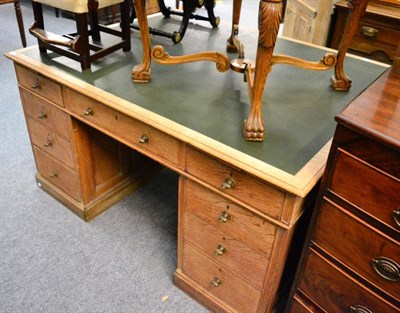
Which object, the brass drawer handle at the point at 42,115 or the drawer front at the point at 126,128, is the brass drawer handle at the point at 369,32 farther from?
the brass drawer handle at the point at 42,115

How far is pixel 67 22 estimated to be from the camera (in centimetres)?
433

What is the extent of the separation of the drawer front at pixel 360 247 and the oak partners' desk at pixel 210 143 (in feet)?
0.28

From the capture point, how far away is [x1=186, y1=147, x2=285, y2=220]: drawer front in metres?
1.03

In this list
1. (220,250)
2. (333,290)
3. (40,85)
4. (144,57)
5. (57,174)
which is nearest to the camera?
(333,290)

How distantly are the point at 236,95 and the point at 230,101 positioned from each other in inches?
2.4

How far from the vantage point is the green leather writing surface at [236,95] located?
112 centimetres

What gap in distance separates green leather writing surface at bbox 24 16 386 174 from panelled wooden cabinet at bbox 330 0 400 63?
1.28ft

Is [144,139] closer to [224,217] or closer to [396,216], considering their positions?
[224,217]

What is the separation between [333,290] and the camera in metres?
1.04

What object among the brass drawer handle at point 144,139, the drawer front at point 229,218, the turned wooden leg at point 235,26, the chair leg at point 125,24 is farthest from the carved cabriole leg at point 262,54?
the chair leg at point 125,24

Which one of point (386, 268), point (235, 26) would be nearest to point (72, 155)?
point (235, 26)

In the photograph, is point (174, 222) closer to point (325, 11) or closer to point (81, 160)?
point (81, 160)

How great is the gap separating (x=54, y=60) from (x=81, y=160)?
0.43 meters

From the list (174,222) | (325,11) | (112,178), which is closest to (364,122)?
(174,222)
